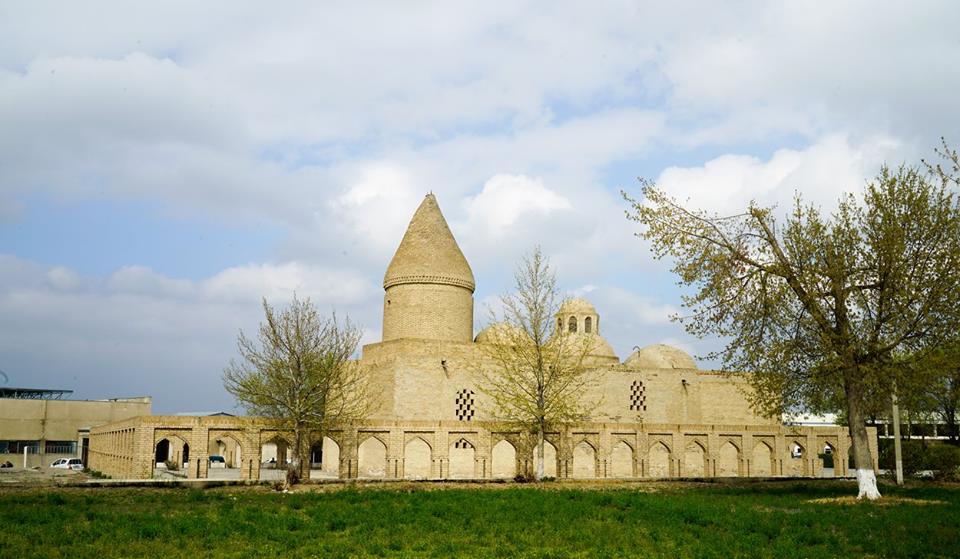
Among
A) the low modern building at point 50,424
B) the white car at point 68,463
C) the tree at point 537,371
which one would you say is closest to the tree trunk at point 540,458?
the tree at point 537,371

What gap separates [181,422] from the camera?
95.3ft

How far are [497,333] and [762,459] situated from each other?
14461 millimetres

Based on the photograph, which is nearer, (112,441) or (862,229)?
(862,229)

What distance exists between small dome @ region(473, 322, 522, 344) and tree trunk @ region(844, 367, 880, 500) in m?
13.1

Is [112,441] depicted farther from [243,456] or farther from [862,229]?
[862,229]

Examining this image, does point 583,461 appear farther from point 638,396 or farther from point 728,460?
point 728,460

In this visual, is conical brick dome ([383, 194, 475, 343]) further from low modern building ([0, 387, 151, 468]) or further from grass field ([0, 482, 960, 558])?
low modern building ([0, 387, 151, 468])

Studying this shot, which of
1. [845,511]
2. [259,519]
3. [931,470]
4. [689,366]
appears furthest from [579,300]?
[259,519]

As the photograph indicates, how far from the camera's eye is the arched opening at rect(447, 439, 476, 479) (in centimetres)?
3328

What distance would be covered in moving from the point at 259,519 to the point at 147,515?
196 cm

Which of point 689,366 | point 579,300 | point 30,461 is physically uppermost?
point 579,300

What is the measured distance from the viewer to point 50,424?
2254 inches

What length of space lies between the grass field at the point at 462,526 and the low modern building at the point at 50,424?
134ft

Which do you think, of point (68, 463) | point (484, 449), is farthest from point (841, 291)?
point (68, 463)
